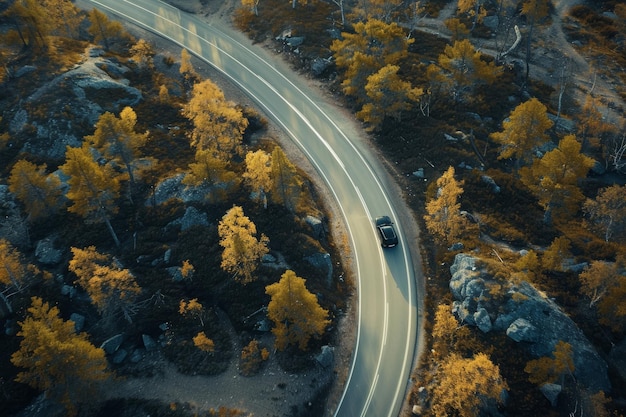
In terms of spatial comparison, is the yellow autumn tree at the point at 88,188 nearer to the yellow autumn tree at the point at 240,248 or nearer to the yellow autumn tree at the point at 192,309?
the yellow autumn tree at the point at 192,309

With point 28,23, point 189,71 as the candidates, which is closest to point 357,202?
point 189,71

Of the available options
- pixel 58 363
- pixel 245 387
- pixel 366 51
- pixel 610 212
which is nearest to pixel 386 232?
pixel 245 387

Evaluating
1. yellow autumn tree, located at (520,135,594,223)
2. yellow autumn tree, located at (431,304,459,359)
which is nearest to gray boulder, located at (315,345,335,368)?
yellow autumn tree, located at (431,304,459,359)

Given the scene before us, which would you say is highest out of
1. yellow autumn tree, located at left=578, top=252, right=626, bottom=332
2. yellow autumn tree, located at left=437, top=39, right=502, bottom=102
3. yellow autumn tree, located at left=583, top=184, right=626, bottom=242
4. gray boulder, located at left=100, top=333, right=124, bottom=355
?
yellow autumn tree, located at left=437, top=39, right=502, bottom=102

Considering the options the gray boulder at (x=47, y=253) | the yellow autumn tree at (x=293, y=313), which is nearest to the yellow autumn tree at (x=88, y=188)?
the gray boulder at (x=47, y=253)

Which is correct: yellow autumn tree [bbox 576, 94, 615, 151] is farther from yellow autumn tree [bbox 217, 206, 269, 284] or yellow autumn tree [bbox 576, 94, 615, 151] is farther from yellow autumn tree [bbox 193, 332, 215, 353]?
yellow autumn tree [bbox 193, 332, 215, 353]
